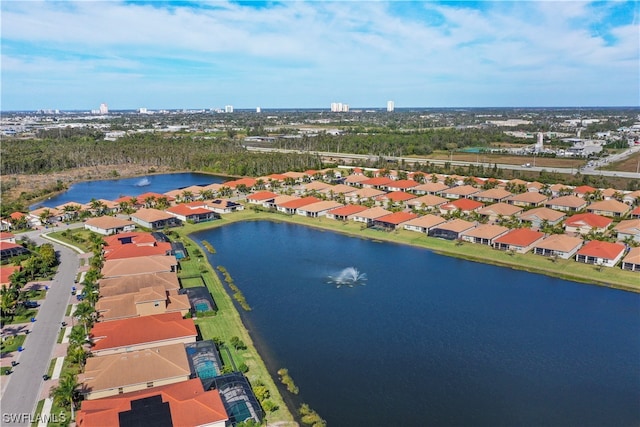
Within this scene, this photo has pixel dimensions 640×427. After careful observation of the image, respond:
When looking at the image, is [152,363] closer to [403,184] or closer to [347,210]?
[347,210]

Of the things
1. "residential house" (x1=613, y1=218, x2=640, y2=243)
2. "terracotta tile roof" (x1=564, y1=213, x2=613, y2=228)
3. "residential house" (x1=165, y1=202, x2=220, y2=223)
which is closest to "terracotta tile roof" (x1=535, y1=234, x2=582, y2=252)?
"terracotta tile roof" (x1=564, y1=213, x2=613, y2=228)

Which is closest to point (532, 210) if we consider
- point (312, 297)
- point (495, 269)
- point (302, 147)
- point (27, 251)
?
point (495, 269)

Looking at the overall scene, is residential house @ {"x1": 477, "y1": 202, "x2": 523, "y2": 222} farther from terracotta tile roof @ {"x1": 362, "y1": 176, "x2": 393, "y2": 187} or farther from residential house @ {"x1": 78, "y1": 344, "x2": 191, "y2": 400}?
residential house @ {"x1": 78, "y1": 344, "x2": 191, "y2": 400}

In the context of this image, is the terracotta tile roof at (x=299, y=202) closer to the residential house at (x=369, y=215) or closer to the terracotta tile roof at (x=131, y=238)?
the residential house at (x=369, y=215)

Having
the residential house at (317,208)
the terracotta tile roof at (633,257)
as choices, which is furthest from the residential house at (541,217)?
the residential house at (317,208)

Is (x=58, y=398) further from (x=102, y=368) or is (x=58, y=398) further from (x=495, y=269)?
(x=495, y=269)

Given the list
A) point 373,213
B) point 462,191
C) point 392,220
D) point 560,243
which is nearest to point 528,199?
point 462,191
